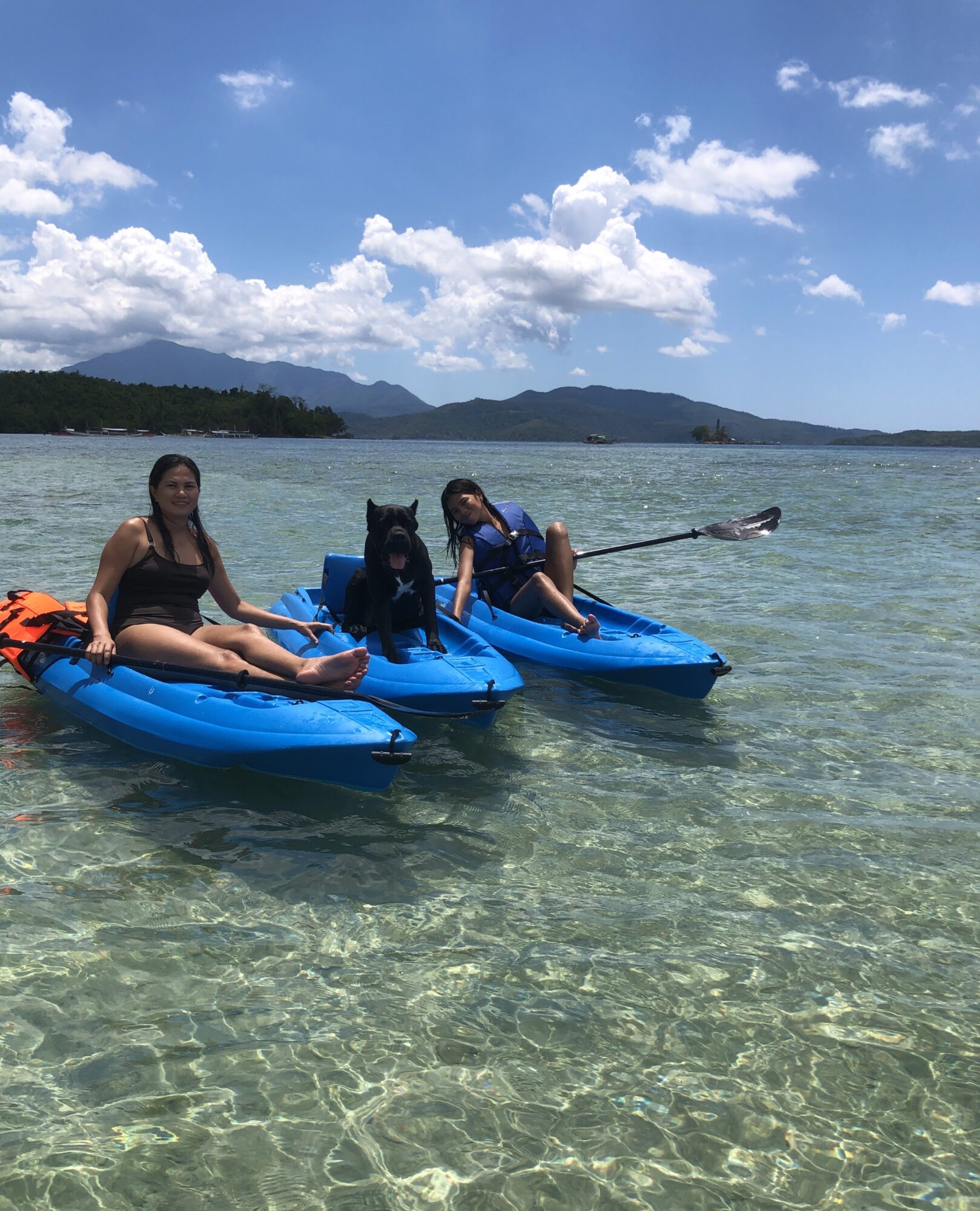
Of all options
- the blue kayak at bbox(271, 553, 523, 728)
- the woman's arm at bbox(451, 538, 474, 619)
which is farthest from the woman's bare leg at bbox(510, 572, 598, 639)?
the blue kayak at bbox(271, 553, 523, 728)

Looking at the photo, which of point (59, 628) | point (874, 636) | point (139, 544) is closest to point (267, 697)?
point (139, 544)

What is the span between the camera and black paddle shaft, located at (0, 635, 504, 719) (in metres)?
4.96

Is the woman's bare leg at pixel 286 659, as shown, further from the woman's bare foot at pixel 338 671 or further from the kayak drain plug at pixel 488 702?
the kayak drain plug at pixel 488 702

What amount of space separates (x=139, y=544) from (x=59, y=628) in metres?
1.35

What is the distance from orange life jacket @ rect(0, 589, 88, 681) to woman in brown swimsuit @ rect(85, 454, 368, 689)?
85 cm

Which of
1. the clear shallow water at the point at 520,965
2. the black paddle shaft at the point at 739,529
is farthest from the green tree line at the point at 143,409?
the clear shallow water at the point at 520,965

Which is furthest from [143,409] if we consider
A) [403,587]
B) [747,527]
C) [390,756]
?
[390,756]

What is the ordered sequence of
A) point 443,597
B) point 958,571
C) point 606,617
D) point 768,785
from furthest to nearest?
point 958,571
point 443,597
point 606,617
point 768,785

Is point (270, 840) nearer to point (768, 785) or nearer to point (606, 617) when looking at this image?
point (768, 785)

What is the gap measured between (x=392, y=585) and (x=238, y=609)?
1074mm

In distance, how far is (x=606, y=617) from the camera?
757 centimetres

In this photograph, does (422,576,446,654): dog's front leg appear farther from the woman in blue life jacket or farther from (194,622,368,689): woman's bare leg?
(194,622,368,689): woman's bare leg

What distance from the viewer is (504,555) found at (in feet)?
25.3

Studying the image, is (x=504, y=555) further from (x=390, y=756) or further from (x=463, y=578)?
(x=390, y=756)
